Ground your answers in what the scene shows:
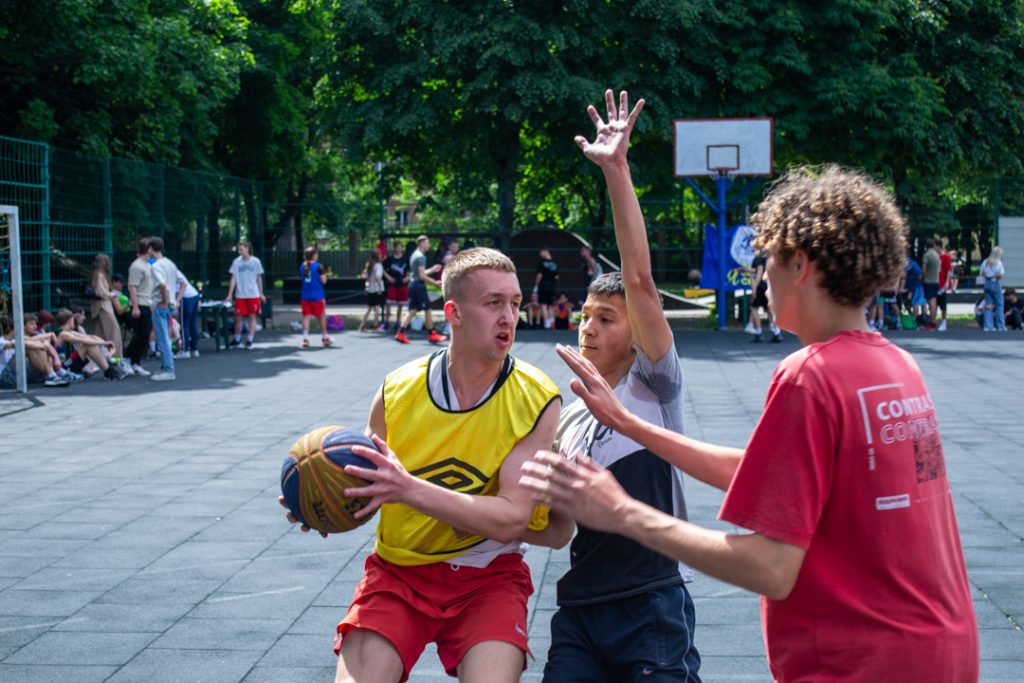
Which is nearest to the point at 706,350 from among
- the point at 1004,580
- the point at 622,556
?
the point at 1004,580

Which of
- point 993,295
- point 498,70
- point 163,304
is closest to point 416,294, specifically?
point 498,70

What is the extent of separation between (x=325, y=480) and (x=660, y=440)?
0.92 meters

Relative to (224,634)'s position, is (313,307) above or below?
above

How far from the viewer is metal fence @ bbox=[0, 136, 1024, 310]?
1688cm

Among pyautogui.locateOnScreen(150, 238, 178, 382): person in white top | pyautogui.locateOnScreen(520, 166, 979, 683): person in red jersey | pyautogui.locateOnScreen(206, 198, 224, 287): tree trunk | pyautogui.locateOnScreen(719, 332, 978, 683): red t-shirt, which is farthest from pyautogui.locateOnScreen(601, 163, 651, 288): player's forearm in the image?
pyautogui.locateOnScreen(206, 198, 224, 287): tree trunk

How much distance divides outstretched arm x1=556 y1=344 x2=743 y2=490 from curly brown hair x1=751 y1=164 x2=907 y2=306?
505mm

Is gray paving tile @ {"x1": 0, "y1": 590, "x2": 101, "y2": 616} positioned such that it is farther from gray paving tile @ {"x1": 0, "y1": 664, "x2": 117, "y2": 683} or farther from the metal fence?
the metal fence

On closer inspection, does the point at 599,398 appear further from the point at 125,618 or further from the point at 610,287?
the point at 125,618

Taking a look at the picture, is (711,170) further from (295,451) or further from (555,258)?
(295,451)

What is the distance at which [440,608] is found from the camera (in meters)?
3.44

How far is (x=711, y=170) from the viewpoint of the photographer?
78.7ft

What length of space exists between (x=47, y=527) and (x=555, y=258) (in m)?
20.8

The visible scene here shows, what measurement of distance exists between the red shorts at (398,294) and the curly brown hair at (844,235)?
2189cm

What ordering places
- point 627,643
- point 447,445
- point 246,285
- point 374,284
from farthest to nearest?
point 374,284 < point 246,285 < point 447,445 < point 627,643
